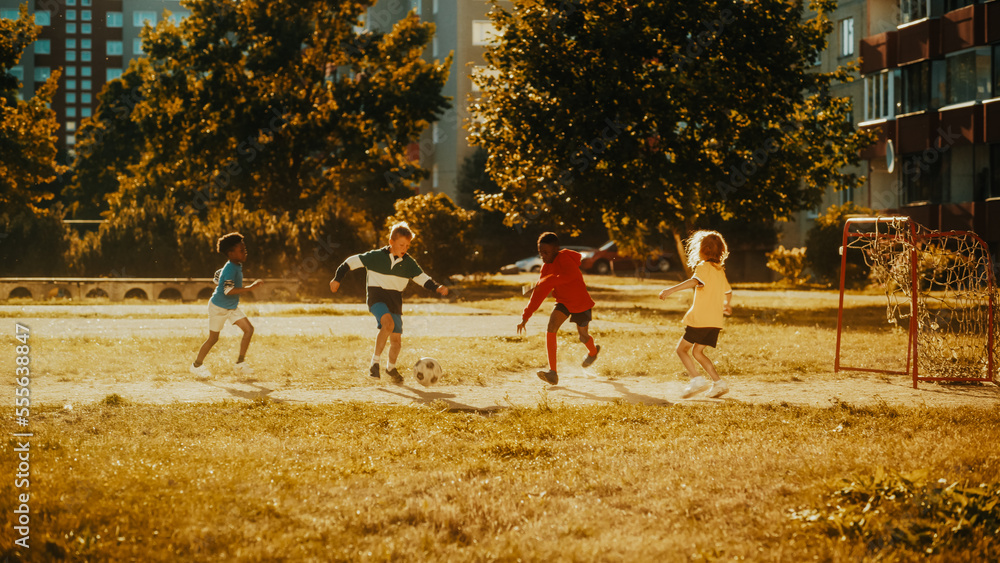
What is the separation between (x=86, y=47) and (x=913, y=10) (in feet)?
291

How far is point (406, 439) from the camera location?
6.52m

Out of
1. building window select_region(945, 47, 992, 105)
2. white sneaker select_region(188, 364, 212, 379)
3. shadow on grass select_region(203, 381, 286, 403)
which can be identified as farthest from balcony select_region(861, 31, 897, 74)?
shadow on grass select_region(203, 381, 286, 403)

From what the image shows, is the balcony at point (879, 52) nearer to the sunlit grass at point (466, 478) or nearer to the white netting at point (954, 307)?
the white netting at point (954, 307)

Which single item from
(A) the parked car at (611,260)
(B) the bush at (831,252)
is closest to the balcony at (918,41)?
(B) the bush at (831,252)

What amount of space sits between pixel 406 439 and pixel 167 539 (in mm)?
2353

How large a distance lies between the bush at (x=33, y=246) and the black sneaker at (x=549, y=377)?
25.5m

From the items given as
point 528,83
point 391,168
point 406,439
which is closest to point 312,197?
point 391,168

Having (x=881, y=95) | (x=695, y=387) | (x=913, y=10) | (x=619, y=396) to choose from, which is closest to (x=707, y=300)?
(x=695, y=387)

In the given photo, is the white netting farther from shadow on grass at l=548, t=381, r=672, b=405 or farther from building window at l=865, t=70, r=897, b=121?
building window at l=865, t=70, r=897, b=121

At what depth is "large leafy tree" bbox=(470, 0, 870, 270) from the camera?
71.3 ft

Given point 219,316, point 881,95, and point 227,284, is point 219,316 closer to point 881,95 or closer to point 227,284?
point 227,284

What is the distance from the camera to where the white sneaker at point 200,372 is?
998 centimetres

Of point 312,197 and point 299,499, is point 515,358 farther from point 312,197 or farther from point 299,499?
point 312,197

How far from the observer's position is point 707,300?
8977 millimetres
